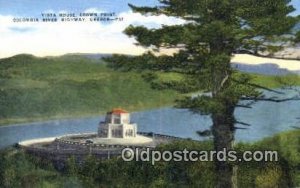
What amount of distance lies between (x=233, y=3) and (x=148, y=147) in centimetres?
43

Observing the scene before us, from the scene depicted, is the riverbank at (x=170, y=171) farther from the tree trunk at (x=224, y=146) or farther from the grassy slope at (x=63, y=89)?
the grassy slope at (x=63, y=89)

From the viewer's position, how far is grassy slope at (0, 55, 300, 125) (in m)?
1.98

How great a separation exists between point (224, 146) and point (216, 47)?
0.26 m

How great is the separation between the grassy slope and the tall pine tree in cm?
4

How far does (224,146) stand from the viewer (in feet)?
6.40

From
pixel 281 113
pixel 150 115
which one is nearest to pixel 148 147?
pixel 150 115

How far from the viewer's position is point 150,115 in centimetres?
197

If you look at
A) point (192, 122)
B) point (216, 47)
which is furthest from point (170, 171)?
point (216, 47)

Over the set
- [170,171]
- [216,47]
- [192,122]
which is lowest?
[170,171]

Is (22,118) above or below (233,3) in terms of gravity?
below

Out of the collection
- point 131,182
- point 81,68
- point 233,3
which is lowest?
point 131,182

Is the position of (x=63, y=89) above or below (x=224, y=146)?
above

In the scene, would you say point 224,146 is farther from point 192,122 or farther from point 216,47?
point 216,47

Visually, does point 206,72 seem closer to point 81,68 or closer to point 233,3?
point 233,3
